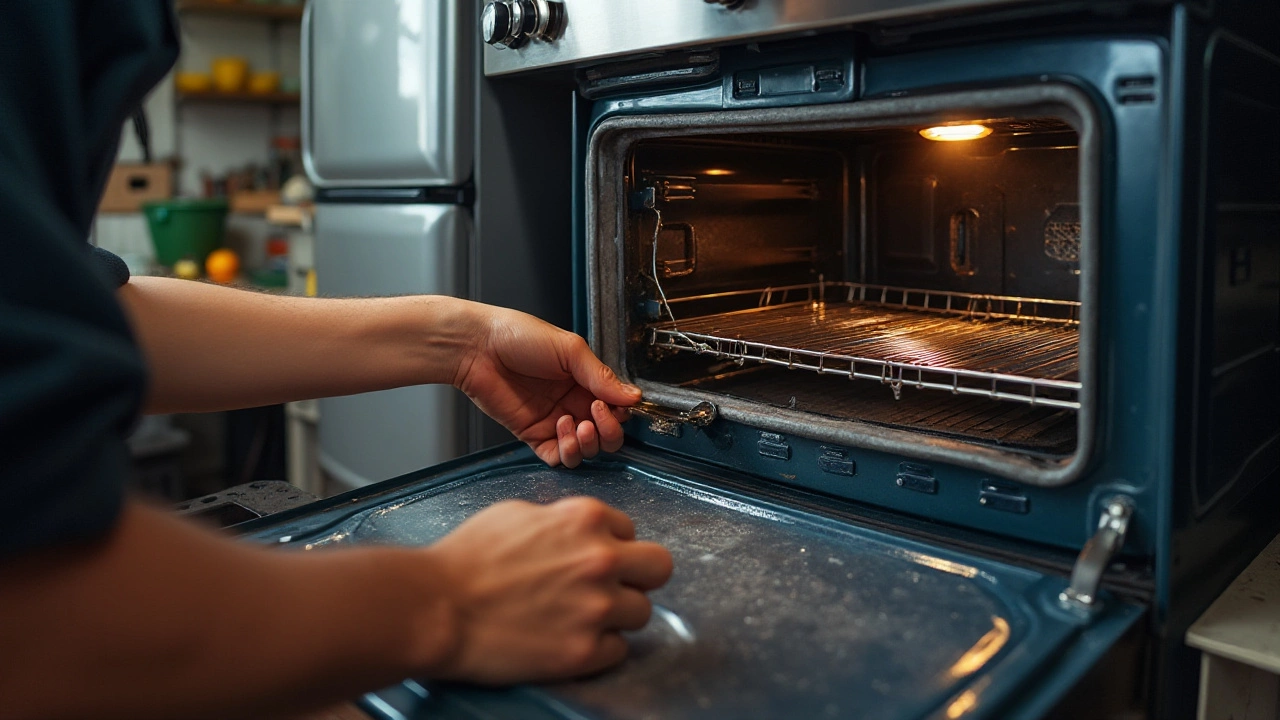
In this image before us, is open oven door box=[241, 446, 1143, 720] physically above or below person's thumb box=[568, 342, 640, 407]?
below

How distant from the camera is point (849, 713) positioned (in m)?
0.60

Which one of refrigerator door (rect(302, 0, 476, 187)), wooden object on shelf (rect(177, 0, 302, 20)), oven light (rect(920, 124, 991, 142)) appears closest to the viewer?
oven light (rect(920, 124, 991, 142))

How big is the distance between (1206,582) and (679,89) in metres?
0.66

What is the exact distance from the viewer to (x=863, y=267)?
144 cm

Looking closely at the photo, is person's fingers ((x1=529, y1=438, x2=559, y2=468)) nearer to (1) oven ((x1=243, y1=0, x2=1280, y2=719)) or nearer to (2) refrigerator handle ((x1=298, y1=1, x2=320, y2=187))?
(1) oven ((x1=243, y1=0, x2=1280, y2=719))

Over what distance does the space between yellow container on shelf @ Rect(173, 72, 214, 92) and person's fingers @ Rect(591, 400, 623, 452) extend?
11.1ft

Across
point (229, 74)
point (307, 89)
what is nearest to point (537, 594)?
point (307, 89)

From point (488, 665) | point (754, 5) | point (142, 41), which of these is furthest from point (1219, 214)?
point (142, 41)

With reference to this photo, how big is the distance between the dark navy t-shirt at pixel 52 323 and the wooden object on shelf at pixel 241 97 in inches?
142

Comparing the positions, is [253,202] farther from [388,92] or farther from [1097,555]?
[1097,555]

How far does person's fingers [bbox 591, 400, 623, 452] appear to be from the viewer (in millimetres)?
1081

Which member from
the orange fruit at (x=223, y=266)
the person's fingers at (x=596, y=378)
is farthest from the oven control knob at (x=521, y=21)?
the orange fruit at (x=223, y=266)

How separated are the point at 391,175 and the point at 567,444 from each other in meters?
0.68

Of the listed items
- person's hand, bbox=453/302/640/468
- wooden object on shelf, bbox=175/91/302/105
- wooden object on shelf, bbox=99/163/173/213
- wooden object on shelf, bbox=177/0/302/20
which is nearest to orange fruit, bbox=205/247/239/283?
wooden object on shelf, bbox=99/163/173/213
